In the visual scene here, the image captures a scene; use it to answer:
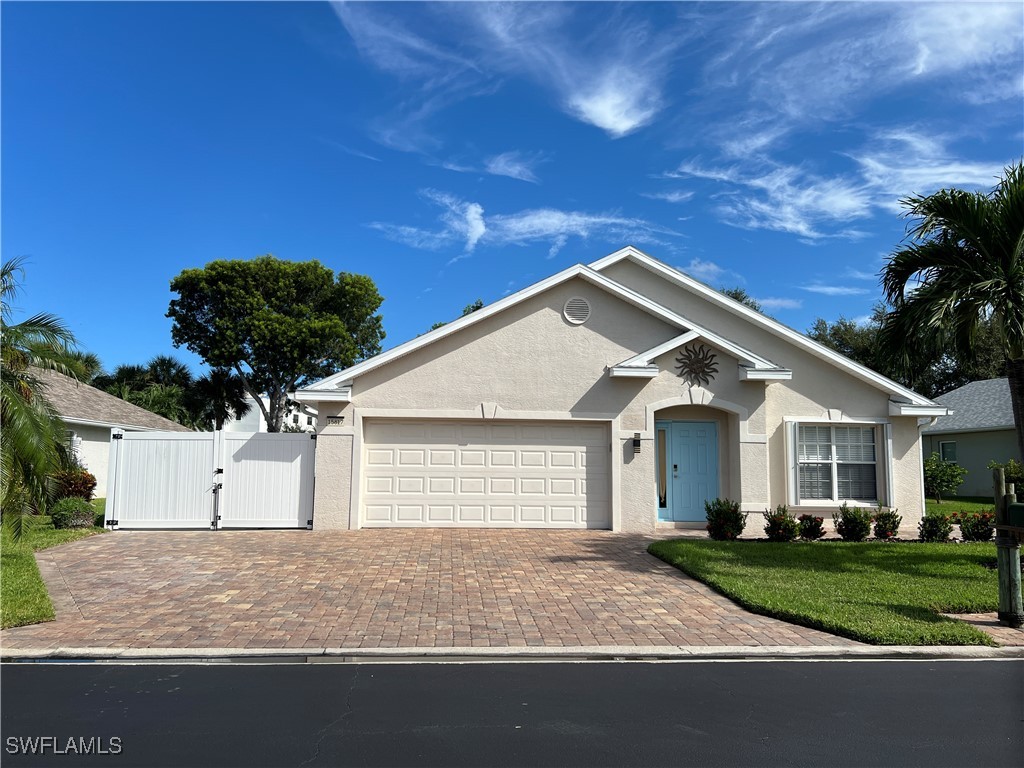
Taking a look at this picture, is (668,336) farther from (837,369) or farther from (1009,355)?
(1009,355)

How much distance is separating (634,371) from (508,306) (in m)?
2.95

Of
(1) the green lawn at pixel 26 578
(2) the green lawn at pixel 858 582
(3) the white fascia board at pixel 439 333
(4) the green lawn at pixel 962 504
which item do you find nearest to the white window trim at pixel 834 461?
(2) the green lawn at pixel 858 582

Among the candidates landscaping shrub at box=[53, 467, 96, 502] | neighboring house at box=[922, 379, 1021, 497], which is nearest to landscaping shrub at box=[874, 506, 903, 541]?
→ neighboring house at box=[922, 379, 1021, 497]

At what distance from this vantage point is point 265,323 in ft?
119

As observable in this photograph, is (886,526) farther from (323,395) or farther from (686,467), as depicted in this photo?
(323,395)

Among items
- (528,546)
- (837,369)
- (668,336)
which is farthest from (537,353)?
(837,369)

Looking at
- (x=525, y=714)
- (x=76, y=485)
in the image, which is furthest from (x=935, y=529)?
(x=76, y=485)

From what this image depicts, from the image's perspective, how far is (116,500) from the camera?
14.6 m

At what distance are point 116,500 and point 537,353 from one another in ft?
30.1

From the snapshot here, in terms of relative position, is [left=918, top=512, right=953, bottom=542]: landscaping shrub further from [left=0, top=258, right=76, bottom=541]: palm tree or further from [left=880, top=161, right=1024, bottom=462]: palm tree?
[left=0, top=258, right=76, bottom=541]: palm tree

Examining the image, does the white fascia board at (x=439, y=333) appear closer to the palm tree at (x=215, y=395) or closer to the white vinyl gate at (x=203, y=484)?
the white vinyl gate at (x=203, y=484)

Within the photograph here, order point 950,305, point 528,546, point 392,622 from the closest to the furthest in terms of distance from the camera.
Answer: point 392,622 < point 950,305 < point 528,546
